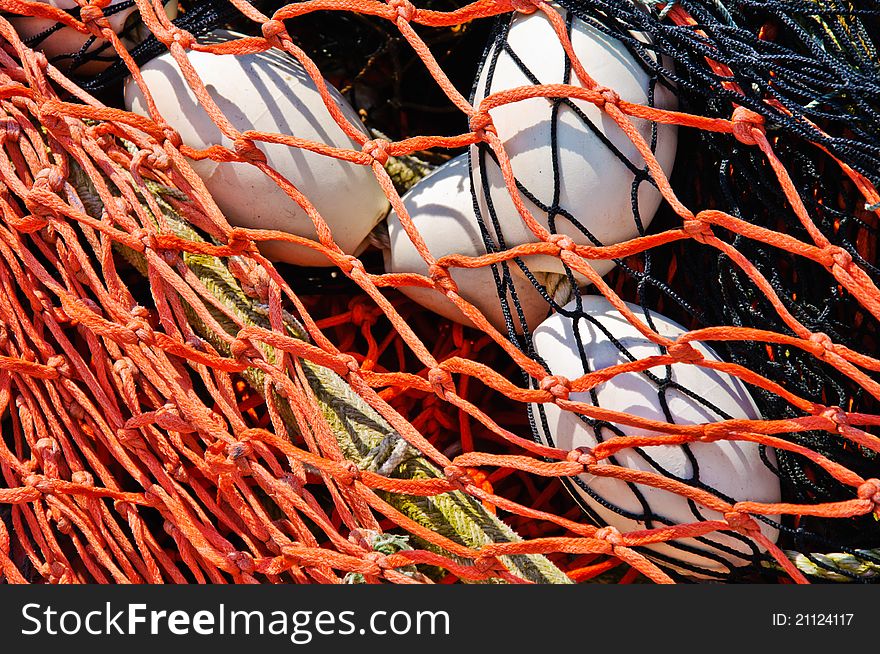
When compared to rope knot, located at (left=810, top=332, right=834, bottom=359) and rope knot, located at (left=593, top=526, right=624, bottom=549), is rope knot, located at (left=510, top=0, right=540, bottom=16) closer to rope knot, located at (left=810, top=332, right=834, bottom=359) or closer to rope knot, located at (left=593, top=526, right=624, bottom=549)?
rope knot, located at (left=810, top=332, right=834, bottom=359)

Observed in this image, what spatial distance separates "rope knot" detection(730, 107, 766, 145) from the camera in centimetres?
95

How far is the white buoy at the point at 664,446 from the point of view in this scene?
3.22 feet

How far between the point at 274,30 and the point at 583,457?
57 centimetres

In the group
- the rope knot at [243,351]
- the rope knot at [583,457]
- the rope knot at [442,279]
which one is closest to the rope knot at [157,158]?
the rope knot at [243,351]

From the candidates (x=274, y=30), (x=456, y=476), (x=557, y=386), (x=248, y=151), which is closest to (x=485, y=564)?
(x=456, y=476)

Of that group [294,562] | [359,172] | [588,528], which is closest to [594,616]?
[588,528]

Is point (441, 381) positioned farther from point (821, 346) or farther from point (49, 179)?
point (49, 179)

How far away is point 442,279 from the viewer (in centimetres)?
101

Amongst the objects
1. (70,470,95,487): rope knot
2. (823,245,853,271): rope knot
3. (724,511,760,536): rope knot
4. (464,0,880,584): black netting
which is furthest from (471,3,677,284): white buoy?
(70,470,95,487): rope knot

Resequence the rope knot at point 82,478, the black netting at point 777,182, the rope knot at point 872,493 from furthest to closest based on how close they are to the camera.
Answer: the rope knot at point 82,478 < the black netting at point 777,182 < the rope knot at point 872,493

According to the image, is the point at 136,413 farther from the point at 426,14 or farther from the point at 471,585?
the point at 426,14

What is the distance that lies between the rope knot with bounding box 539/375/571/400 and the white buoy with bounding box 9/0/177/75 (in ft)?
2.28

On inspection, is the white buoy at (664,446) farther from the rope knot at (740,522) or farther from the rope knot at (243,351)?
the rope knot at (243,351)

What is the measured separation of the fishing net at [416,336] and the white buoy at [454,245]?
4 centimetres
